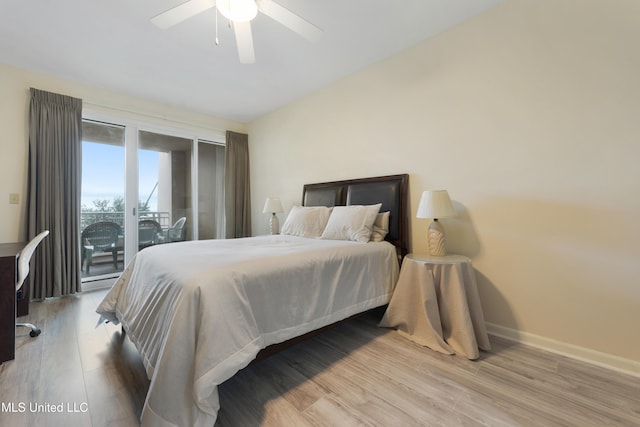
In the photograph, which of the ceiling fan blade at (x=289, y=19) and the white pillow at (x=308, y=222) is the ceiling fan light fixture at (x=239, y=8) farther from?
the white pillow at (x=308, y=222)

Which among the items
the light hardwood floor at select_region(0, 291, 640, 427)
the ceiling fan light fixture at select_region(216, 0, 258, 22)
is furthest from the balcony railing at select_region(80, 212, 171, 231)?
the ceiling fan light fixture at select_region(216, 0, 258, 22)

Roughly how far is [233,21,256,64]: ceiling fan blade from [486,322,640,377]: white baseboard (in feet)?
9.79

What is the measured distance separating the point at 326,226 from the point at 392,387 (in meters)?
1.61

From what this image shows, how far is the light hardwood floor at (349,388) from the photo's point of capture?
1.22m

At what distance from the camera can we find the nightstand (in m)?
1.78

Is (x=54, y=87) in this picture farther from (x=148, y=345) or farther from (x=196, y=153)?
(x=148, y=345)

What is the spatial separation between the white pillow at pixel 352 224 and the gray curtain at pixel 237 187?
2372 mm

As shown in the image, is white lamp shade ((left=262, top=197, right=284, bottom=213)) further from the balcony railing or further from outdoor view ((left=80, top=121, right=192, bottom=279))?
the balcony railing

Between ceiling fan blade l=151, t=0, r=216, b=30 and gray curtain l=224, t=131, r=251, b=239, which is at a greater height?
ceiling fan blade l=151, t=0, r=216, b=30

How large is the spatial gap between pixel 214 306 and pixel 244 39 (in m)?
1.91

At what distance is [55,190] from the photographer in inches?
114

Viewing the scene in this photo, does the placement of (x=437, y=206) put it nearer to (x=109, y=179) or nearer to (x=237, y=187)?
(x=237, y=187)

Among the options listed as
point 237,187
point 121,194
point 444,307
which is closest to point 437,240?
point 444,307

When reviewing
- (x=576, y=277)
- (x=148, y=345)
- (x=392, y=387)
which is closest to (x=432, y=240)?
(x=576, y=277)
